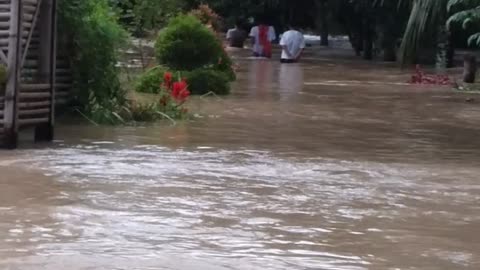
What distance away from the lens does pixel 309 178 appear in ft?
34.6

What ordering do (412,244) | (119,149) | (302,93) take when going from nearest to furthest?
1. (412,244)
2. (119,149)
3. (302,93)

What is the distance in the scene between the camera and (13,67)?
12.0 meters

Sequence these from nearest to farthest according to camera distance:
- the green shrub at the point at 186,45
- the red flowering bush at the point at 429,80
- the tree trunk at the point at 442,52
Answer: the green shrub at the point at 186,45 → the red flowering bush at the point at 429,80 → the tree trunk at the point at 442,52

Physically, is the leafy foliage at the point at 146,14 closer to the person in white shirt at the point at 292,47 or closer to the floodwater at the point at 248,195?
the floodwater at the point at 248,195

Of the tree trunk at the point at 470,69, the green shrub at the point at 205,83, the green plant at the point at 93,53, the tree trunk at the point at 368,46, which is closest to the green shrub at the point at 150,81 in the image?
the green shrub at the point at 205,83

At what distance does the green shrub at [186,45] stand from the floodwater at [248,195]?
473 cm

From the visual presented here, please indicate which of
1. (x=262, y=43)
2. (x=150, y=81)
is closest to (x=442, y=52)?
(x=262, y=43)

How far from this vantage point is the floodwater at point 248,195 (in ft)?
23.7

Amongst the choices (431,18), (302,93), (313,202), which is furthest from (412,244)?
(302,93)

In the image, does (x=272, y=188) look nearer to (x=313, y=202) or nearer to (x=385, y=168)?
(x=313, y=202)

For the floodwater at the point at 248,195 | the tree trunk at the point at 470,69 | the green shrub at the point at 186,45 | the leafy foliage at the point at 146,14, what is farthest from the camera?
the tree trunk at the point at 470,69

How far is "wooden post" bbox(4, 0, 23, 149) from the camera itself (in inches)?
471

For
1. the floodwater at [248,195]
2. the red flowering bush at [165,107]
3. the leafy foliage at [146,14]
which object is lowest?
the floodwater at [248,195]

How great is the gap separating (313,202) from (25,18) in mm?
4856
